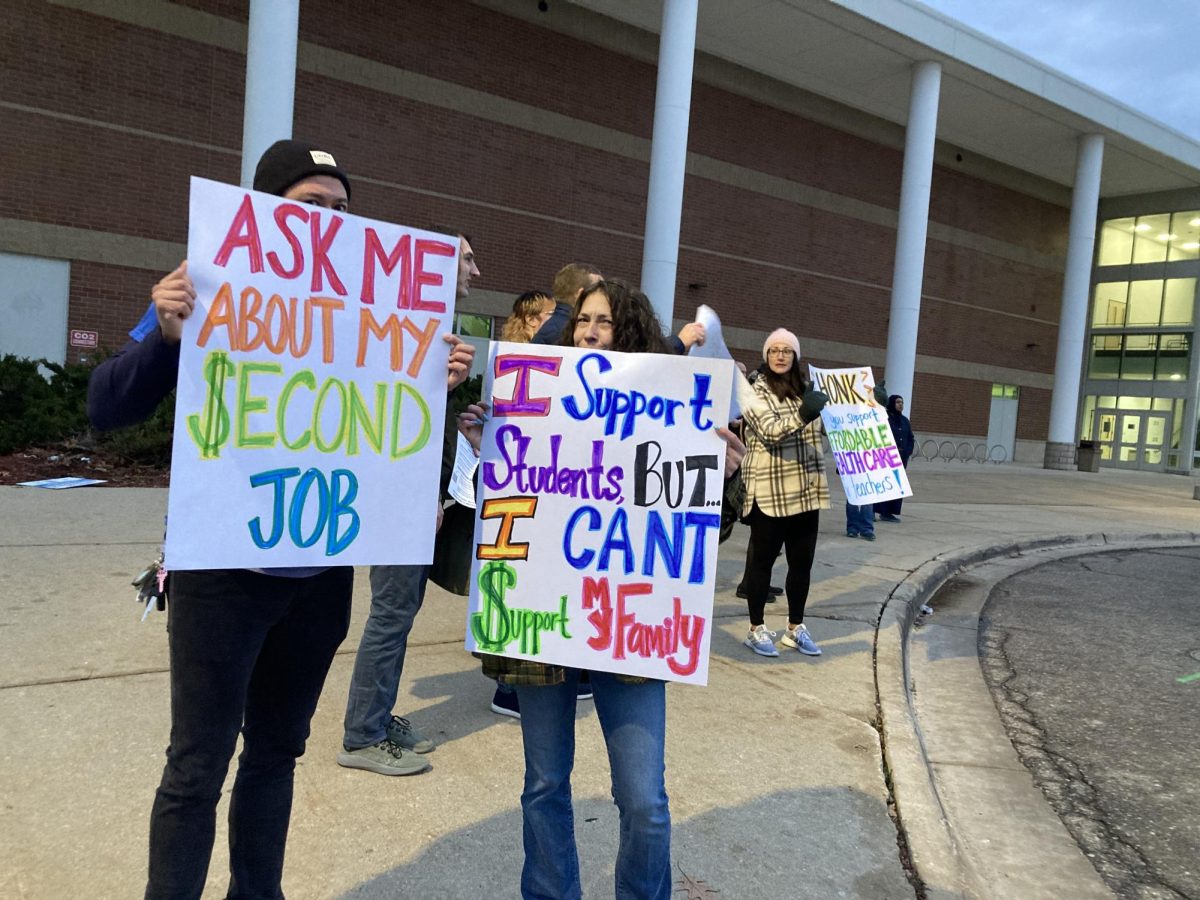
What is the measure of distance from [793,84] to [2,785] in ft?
75.8

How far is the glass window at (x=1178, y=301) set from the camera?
31250 millimetres

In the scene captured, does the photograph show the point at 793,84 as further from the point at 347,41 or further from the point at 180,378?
the point at 180,378

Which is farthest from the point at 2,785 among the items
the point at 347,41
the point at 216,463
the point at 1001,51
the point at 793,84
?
the point at 1001,51

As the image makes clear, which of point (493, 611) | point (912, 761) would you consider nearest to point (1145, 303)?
point (912, 761)

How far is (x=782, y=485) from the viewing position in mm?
4969

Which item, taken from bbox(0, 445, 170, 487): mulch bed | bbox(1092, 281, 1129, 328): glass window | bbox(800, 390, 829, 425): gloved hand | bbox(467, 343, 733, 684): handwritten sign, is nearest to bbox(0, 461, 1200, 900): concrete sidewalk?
bbox(467, 343, 733, 684): handwritten sign

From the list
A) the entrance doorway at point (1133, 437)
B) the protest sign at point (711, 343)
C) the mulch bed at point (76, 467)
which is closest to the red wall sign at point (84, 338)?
the mulch bed at point (76, 467)

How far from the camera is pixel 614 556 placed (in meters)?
2.29

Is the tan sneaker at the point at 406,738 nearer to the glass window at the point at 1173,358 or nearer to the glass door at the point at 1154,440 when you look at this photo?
the glass door at the point at 1154,440

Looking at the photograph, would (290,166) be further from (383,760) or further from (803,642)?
(803,642)

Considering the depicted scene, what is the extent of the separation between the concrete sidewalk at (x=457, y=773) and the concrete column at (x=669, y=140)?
10851mm

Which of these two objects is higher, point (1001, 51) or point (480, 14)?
point (1001, 51)

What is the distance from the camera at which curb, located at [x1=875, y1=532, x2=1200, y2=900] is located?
2818mm

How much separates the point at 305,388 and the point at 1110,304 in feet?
124
